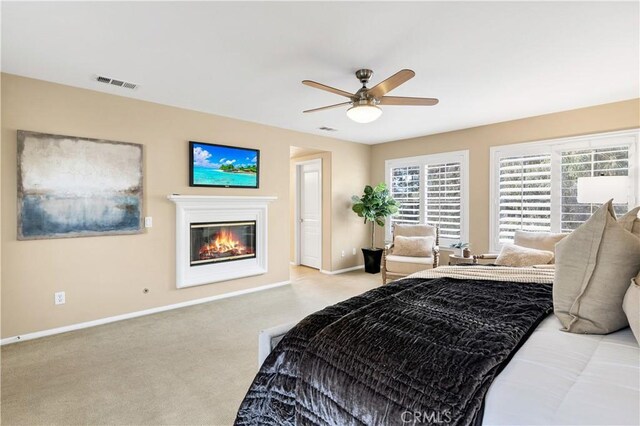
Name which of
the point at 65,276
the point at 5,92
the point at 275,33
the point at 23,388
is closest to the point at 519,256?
the point at 275,33

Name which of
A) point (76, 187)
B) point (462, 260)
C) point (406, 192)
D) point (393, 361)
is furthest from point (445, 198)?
point (76, 187)

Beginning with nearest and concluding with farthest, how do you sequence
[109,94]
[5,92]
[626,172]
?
[5,92], [109,94], [626,172]

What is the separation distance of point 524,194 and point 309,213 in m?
3.81

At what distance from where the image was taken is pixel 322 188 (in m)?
6.36

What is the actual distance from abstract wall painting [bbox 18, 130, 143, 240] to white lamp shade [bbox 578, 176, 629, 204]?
5.04 meters

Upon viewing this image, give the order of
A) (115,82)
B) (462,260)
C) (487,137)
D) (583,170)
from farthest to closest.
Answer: (487,137) → (583,170) → (462,260) → (115,82)

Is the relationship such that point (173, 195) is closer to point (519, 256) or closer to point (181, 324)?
point (181, 324)

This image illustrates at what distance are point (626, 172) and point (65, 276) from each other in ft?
21.4

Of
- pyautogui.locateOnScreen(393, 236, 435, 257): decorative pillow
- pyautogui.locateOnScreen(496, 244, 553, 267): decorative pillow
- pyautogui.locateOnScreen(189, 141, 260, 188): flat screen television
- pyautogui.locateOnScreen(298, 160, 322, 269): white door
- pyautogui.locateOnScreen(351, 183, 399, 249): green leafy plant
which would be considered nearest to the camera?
pyautogui.locateOnScreen(496, 244, 553, 267): decorative pillow

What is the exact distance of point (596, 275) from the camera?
4.43ft

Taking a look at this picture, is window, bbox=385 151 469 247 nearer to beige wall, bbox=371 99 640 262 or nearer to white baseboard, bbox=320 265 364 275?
beige wall, bbox=371 99 640 262

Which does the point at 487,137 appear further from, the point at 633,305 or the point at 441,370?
the point at 441,370

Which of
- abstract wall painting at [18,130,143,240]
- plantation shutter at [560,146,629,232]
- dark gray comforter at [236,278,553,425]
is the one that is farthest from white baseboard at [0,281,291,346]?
plantation shutter at [560,146,629,232]

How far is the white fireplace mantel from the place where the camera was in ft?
13.6
